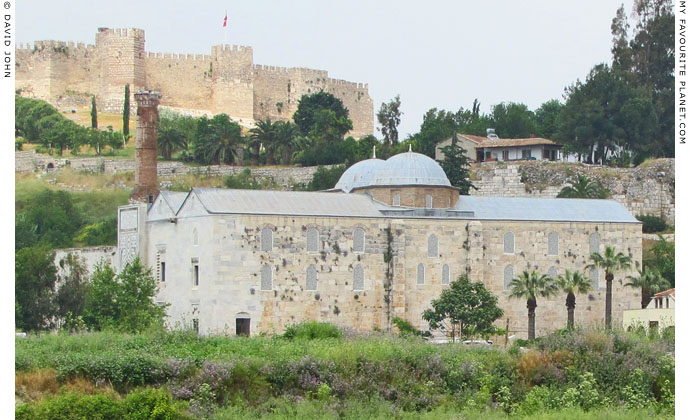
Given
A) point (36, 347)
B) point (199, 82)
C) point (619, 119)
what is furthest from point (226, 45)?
point (36, 347)

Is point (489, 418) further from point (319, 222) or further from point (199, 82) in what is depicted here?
point (199, 82)

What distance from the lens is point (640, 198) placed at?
219ft

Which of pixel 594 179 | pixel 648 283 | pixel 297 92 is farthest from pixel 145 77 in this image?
pixel 648 283

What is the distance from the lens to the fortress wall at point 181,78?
292 ft

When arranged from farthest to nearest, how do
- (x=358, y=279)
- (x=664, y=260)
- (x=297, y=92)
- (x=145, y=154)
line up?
(x=297, y=92), (x=664, y=260), (x=145, y=154), (x=358, y=279)

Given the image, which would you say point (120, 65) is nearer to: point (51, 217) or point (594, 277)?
point (51, 217)

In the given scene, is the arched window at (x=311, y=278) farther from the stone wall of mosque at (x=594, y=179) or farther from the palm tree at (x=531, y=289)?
the stone wall of mosque at (x=594, y=179)

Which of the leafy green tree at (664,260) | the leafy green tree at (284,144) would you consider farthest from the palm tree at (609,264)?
the leafy green tree at (284,144)

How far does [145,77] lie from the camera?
3469 inches

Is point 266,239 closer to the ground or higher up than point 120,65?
closer to the ground

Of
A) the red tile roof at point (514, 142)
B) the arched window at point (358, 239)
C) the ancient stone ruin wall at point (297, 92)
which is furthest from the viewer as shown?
the ancient stone ruin wall at point (297, 92)

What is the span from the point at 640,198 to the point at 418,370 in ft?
127

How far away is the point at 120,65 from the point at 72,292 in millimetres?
38549

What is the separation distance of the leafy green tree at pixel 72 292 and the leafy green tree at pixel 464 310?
13442mm
